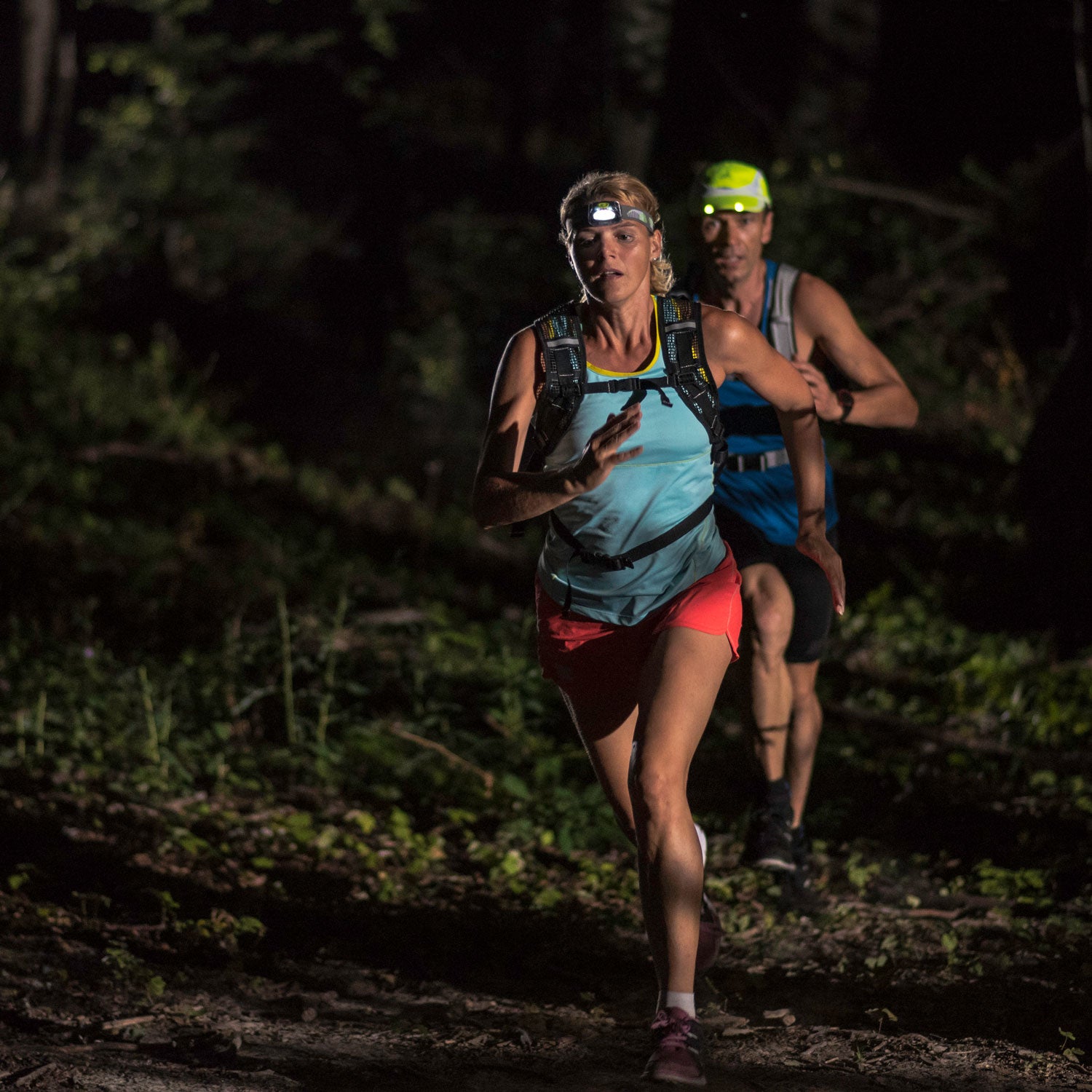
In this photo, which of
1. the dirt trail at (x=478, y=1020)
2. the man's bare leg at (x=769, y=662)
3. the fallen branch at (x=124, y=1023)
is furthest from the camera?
the man's bare leg at (x=769, y=662)

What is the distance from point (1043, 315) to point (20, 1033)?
9.65m

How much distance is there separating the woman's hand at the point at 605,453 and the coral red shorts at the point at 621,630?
543 millimetres

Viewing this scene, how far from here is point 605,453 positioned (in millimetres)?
3336

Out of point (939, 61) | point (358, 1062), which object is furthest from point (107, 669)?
point (939, 61)

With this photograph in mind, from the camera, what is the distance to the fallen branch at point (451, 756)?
6.05 m

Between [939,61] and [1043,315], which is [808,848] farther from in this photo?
[939,61]

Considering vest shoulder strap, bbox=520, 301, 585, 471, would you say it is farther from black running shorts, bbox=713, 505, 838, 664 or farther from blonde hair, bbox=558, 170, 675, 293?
black running shorts, bbox=713, 505, 838, 664

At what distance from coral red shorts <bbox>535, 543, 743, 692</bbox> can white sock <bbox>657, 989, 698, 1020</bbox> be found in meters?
0.86

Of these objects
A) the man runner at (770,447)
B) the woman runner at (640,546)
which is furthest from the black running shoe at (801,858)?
the woman runner at (640,546)

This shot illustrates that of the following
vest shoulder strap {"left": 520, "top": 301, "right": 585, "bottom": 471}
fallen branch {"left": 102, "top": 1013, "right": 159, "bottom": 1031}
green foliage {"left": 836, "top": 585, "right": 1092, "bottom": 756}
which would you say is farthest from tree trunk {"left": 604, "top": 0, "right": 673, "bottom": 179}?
fallen branch {"left": 102, "top": 1013, "right": 159, "bottom": 1031}

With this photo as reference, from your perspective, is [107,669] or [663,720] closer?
[663,720]

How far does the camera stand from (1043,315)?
1112cm

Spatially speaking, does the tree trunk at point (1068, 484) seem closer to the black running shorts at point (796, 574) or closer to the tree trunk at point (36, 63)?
the black running shorts at point (796, 574)

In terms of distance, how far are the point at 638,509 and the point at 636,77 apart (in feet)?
32.5
